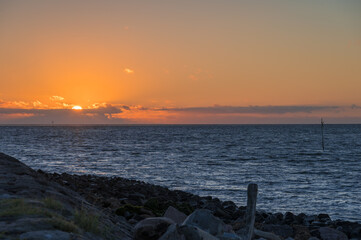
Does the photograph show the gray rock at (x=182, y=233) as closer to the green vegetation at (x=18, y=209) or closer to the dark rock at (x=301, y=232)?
the green vegetation at (x=18, y=209)

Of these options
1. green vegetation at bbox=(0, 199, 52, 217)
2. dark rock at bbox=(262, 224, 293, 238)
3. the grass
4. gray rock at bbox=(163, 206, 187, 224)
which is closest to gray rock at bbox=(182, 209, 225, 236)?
the grass

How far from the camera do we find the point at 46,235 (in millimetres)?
5016

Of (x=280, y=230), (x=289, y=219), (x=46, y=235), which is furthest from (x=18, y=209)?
(x=289, y=219)

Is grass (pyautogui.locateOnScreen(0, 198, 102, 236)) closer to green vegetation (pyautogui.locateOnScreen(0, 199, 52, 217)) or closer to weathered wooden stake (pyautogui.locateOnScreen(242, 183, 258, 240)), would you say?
green vegetation (pyautogui.locateOnScreen(0, 199, 52, 217))

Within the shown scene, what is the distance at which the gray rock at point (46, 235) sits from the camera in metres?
A: 4.87

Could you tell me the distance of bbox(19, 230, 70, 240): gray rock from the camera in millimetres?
4869

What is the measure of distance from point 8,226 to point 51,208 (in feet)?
4.88

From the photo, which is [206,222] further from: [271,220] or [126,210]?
[271,220]

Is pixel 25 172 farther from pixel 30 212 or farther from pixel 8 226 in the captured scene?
pixel 8 226

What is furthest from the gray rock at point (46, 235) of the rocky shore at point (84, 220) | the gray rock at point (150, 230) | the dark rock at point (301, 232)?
the dark rock at point (301, 232)

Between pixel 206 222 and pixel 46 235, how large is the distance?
3.88 metres

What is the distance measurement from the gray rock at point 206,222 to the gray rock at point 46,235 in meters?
3.26

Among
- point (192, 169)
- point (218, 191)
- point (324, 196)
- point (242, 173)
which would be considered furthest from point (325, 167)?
point (218, 191)

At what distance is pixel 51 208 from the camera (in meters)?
6.75
